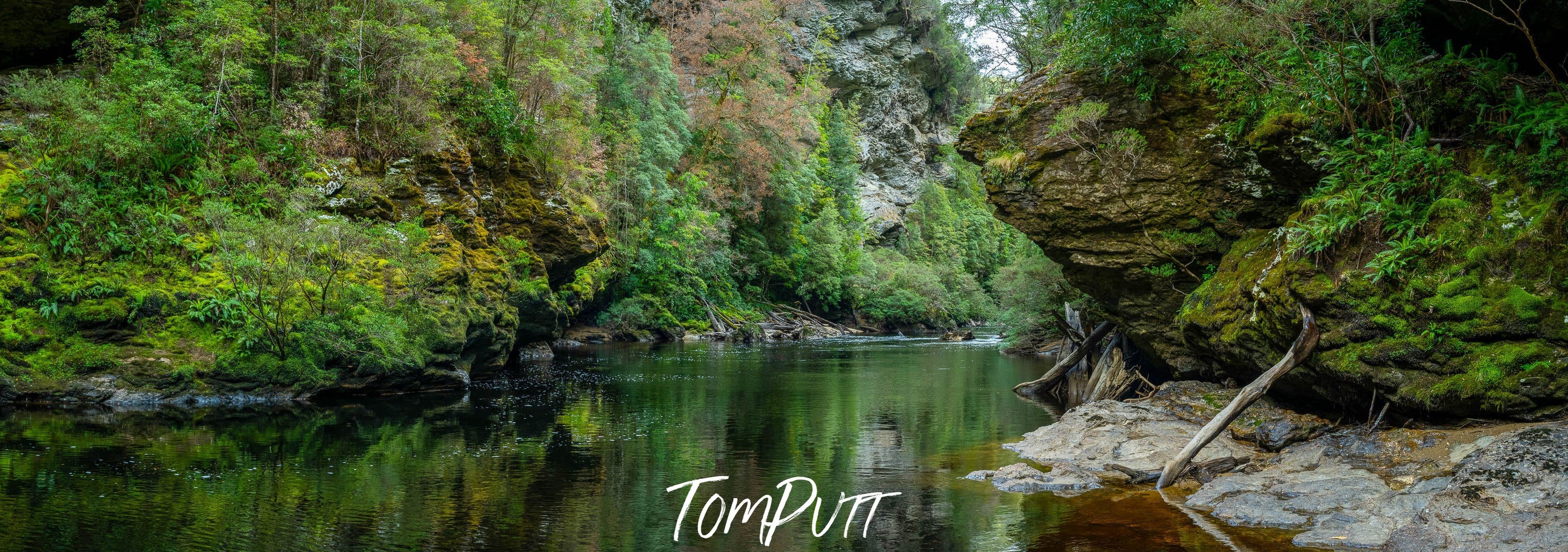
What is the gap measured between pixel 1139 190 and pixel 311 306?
16091 mm

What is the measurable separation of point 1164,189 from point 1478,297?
15.7 feet

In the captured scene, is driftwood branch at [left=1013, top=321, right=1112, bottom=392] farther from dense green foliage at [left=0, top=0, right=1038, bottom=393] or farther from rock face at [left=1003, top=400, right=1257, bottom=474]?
dense green foliage at [left=0, top=0, right=1038, bottom=393]

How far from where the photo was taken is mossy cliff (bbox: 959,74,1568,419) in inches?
359

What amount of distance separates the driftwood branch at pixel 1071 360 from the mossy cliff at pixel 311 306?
1333cm

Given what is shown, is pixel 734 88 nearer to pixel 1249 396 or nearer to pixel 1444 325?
pixel 1249 396

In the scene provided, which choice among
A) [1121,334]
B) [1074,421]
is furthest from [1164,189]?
[1121,334]

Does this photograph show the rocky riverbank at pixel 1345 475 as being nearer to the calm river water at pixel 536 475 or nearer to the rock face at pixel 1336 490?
the rock face at pixel 1336 490

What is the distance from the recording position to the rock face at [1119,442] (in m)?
11.1

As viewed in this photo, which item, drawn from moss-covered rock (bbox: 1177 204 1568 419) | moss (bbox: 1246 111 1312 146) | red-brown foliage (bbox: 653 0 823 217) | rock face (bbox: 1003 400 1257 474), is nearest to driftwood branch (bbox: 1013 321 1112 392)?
rock face (bbox: 1003 400 1257 474)

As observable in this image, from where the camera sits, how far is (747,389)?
2070cm

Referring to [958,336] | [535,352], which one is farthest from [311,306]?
[958,336]

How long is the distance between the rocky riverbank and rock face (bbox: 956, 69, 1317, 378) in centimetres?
241

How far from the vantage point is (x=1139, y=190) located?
13.7 meters

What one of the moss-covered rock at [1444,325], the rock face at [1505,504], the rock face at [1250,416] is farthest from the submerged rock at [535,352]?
the rock face at [1505,504]
